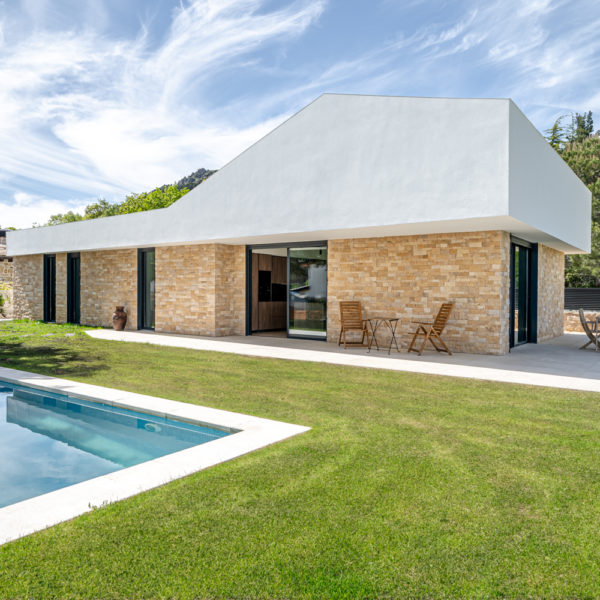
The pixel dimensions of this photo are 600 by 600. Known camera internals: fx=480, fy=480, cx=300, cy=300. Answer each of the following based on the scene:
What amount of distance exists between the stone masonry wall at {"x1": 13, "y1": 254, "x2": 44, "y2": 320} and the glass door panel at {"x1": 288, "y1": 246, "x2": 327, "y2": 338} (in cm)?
1231

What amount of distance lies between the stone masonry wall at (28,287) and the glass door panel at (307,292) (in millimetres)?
12314

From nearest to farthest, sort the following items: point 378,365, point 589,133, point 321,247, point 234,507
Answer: point 234,507
point 378,365
point 321,247
point 589,133

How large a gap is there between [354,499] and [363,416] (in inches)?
83.9

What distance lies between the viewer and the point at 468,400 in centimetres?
605

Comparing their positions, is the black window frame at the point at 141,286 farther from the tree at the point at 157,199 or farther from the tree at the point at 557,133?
the tree at the point at 157,199

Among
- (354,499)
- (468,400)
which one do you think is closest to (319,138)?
(468,400)

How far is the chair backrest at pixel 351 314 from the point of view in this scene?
1139 centimetres

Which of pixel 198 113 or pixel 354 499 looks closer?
A: pixel 354 499

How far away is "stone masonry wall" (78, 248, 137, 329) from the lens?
53.0ft

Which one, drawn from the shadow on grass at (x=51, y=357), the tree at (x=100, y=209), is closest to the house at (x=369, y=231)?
the shadow on grass at (x=51, y=357)

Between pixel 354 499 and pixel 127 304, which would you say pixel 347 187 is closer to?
pixel 354 499

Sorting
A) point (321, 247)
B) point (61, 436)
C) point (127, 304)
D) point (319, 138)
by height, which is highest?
point (319, 138)

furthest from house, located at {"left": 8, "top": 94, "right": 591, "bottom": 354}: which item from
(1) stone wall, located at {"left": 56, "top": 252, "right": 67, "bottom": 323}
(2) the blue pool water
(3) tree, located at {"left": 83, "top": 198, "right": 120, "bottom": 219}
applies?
(3) tree, located at {"left": 83, "top": 198, "right": 120, "bottom": 219}

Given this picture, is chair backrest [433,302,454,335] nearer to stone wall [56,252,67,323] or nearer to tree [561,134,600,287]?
stone wall [56,252,67,323]
